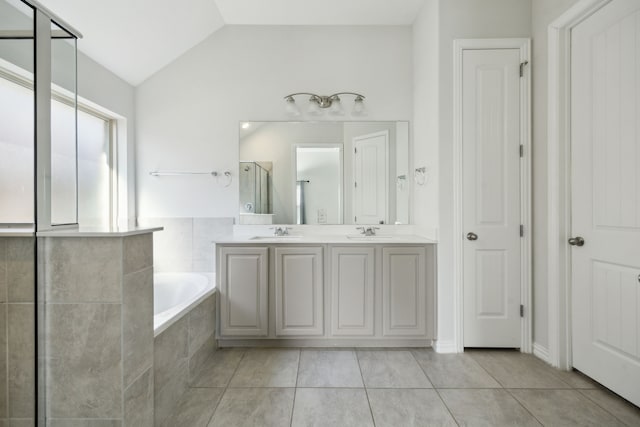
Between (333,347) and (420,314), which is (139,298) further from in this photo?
(420,314)

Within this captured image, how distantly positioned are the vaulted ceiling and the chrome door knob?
2.16 metres

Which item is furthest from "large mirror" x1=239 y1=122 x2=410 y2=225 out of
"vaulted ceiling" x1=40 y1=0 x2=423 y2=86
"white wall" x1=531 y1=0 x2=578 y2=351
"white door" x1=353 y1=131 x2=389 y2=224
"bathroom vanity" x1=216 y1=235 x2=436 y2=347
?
"white wall" x1=531 y1=0 x2=578 y2=351

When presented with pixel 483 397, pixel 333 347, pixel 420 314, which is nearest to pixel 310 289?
pixel 333 347

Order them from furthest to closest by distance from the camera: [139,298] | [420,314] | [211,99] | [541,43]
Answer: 1. [211,99]
2. [420,314]
3. [541,43]
4. [139,298]

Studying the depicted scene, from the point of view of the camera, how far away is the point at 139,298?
52.2 inches

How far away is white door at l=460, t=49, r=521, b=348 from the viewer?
2359mm

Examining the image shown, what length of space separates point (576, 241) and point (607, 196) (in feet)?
1.11

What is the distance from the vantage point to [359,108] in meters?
2.95

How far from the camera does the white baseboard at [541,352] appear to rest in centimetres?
222

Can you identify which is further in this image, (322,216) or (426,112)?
(322,216)

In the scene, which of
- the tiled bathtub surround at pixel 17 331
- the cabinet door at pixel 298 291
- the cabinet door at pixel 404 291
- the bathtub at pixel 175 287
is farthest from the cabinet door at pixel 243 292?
the tiled bathtub surround at pixel 17 331

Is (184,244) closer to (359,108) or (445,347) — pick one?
(359,108)

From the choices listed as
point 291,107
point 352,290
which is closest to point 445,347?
point 352,290

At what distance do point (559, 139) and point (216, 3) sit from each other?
110 inches
